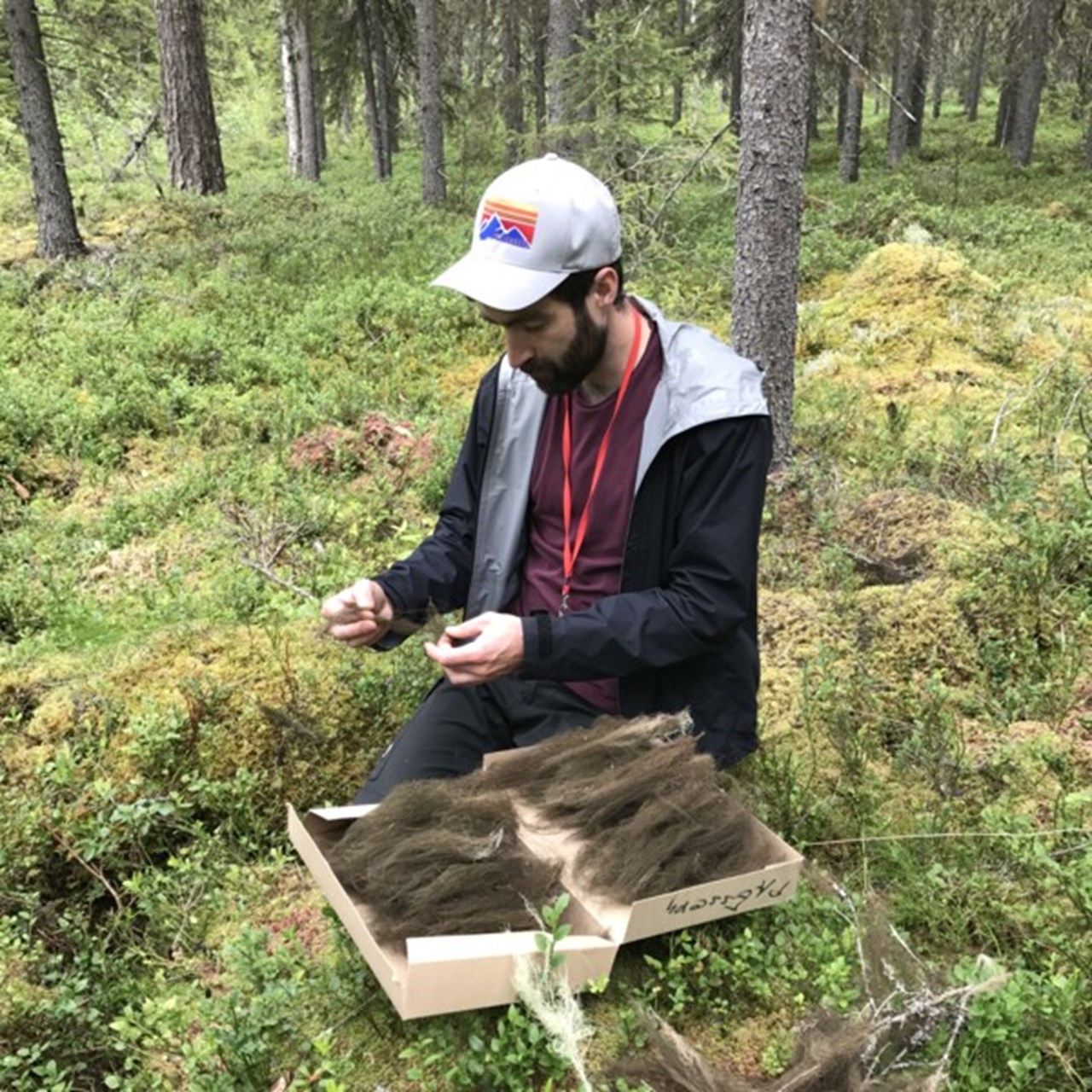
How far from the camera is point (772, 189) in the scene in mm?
5355

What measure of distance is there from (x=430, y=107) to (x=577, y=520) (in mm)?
15218

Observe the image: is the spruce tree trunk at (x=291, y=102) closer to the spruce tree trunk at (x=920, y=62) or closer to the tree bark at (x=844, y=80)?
the tree bark at (x=844, y=80)

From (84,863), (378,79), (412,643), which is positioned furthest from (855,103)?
(84,863)

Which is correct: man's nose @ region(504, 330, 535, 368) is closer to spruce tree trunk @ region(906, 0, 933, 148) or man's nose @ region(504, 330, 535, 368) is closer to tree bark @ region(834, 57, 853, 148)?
tree bark @ region(834, 57, 853, 148)

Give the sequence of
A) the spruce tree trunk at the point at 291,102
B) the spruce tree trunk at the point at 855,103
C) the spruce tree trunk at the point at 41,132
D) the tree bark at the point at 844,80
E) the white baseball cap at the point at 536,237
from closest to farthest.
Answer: the white baseball cap at the point at 536,237, the spruce tree trunk at the point at 41,132, the spruce tree trunk at the point at 855,103, the tree bark at the point at 844,80, the spruce tree trunk at the point at 291,102

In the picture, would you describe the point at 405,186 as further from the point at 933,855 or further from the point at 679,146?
the point at 933,855

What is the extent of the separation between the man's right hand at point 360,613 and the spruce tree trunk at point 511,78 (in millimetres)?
17997

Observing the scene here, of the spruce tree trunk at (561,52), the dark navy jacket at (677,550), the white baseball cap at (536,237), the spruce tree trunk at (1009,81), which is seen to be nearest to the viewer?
the white baseball cap at (536,237)

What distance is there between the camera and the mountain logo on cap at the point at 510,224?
2.41m

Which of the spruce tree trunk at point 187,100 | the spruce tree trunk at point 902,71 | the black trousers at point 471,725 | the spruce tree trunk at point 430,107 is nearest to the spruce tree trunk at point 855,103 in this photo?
the spruce tree trunk at point 902,71

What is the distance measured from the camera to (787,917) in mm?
2516

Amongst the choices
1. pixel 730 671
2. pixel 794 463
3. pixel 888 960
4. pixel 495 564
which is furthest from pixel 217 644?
pixel 794 463

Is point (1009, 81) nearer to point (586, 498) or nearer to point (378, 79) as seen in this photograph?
point (378, 79)

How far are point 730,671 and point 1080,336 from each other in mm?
7076
